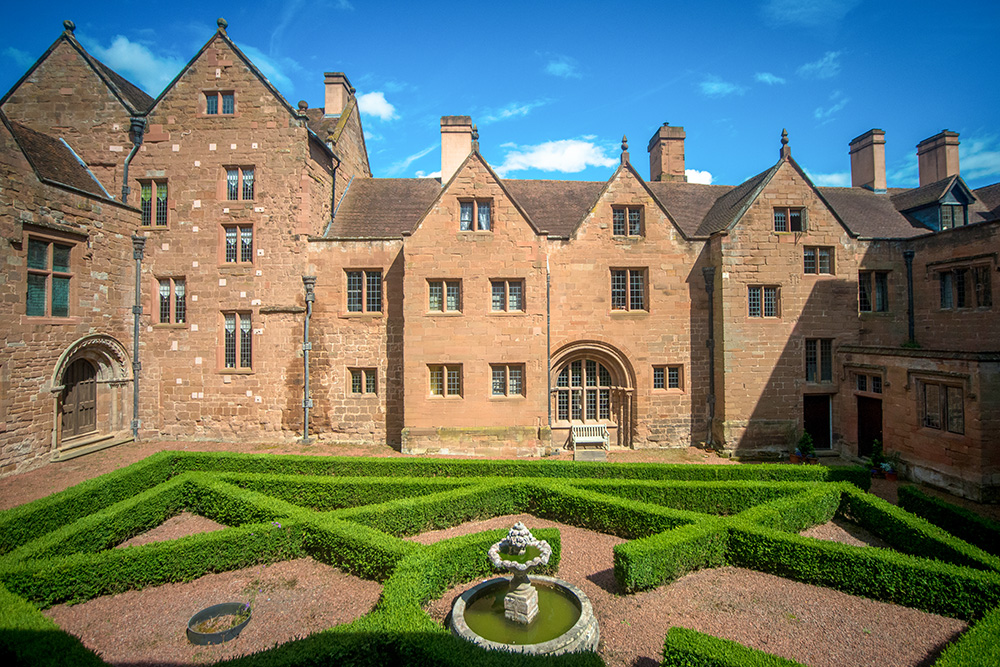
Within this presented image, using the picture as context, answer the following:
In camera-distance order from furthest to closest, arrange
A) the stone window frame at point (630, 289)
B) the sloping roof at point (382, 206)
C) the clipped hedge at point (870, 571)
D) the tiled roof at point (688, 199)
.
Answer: the tiled roof at point (688, 199) < the sloping roof at point (382, 206) < the stone window frame at point (630, 289) < the clipped hedge at point (870, 571)

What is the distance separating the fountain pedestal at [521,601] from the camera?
8562 mm

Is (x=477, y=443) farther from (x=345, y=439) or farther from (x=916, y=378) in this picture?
(x=916, y=378)

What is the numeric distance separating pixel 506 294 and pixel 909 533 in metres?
14.7

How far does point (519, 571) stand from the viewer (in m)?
8.56

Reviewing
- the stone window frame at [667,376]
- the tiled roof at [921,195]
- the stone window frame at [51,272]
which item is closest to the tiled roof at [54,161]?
the stone window frame at [51,272]

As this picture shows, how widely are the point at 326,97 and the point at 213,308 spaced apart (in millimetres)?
14138

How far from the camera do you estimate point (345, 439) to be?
2152cm

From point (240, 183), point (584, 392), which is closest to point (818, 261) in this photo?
point (584, 392)

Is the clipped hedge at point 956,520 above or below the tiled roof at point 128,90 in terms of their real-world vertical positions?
below

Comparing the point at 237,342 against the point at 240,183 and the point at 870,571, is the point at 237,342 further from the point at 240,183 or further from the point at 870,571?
the point at 870,571

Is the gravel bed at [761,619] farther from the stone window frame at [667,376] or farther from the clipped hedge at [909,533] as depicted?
the stone window frame at [667,376]

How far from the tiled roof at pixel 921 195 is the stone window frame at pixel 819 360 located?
1057cm

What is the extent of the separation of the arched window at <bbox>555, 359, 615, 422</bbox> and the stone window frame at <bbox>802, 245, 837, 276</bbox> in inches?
399

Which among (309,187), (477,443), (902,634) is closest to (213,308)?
(309,187)
